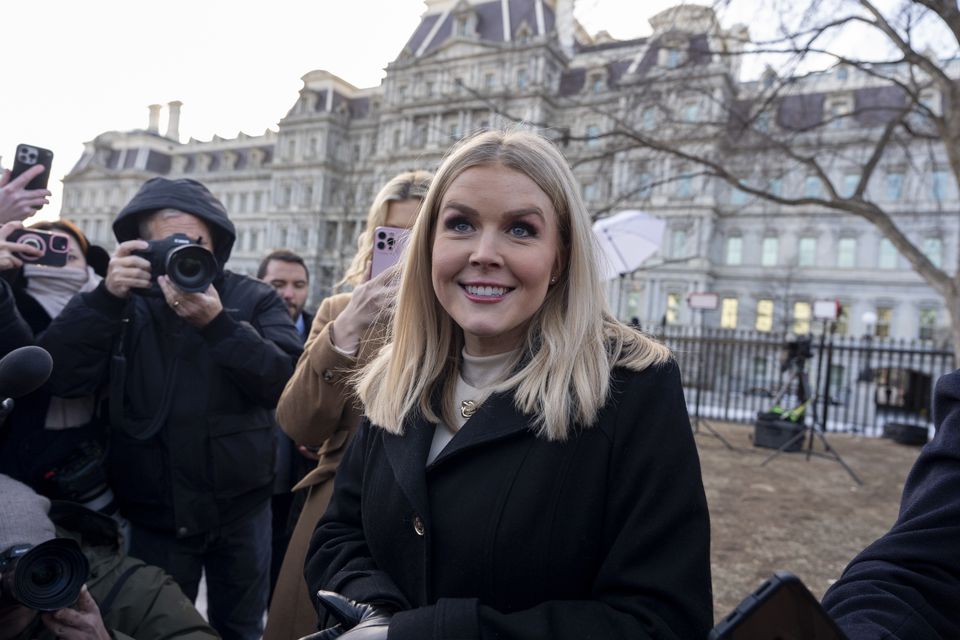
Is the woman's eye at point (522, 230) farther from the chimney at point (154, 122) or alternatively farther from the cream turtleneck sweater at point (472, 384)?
the chimney at point (154, 122)

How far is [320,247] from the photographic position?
1759 inches

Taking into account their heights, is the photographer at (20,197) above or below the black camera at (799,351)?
above

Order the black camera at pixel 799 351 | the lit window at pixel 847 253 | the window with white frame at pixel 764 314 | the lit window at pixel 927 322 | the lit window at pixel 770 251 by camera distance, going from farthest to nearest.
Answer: the lit window at pixel 770 251, the window with white frame at pixel 764 314, the lit window at pixel 847 253, the lit window at pixel 927 322, the black camera at pixel 799 351

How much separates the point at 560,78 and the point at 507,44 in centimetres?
425

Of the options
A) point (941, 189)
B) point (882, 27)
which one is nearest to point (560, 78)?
point (941, 189)

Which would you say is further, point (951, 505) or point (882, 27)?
point (882, 27)

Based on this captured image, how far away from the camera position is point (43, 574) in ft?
4.79

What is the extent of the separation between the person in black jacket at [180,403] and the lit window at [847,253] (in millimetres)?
42463

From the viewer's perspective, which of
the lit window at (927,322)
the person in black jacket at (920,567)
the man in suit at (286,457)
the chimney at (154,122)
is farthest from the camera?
the chimney at (154,122)

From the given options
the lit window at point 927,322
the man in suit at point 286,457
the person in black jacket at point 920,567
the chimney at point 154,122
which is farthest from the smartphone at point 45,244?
the chimney at point 154,122

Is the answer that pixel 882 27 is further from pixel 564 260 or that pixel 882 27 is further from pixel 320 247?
pixel 320 247

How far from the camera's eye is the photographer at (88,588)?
1.50 m

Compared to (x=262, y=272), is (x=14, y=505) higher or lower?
lower

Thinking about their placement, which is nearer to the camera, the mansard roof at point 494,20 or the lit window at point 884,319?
the lit window at point 884,319
